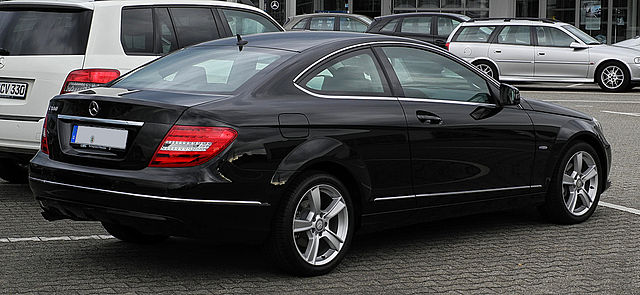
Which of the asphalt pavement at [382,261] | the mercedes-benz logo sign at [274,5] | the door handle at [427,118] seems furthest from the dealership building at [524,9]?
the door handle at [427,118]

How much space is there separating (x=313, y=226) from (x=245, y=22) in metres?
4.73

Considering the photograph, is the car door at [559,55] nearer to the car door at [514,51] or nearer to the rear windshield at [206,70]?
the car door at [514,51]

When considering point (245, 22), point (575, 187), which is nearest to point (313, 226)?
point (575, 187)

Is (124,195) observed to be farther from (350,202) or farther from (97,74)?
(97,74)

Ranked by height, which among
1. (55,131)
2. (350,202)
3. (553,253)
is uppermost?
(55,131)

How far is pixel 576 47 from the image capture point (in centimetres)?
2255

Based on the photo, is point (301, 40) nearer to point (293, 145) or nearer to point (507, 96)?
point (293, 145)

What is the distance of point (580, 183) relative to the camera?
7.55 meters

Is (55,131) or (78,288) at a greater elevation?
(55,131)

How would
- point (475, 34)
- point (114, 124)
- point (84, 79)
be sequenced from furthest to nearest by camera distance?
1. point (475, 34)
2. point (84, 79)
3. point (114, 124)

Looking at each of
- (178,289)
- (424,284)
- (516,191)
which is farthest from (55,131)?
(516,191)

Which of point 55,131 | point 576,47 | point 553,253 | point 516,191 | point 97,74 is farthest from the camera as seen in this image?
point 576,47

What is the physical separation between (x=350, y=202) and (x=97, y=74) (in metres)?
3.01

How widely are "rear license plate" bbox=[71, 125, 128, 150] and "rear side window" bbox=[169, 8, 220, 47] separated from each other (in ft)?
11.9
